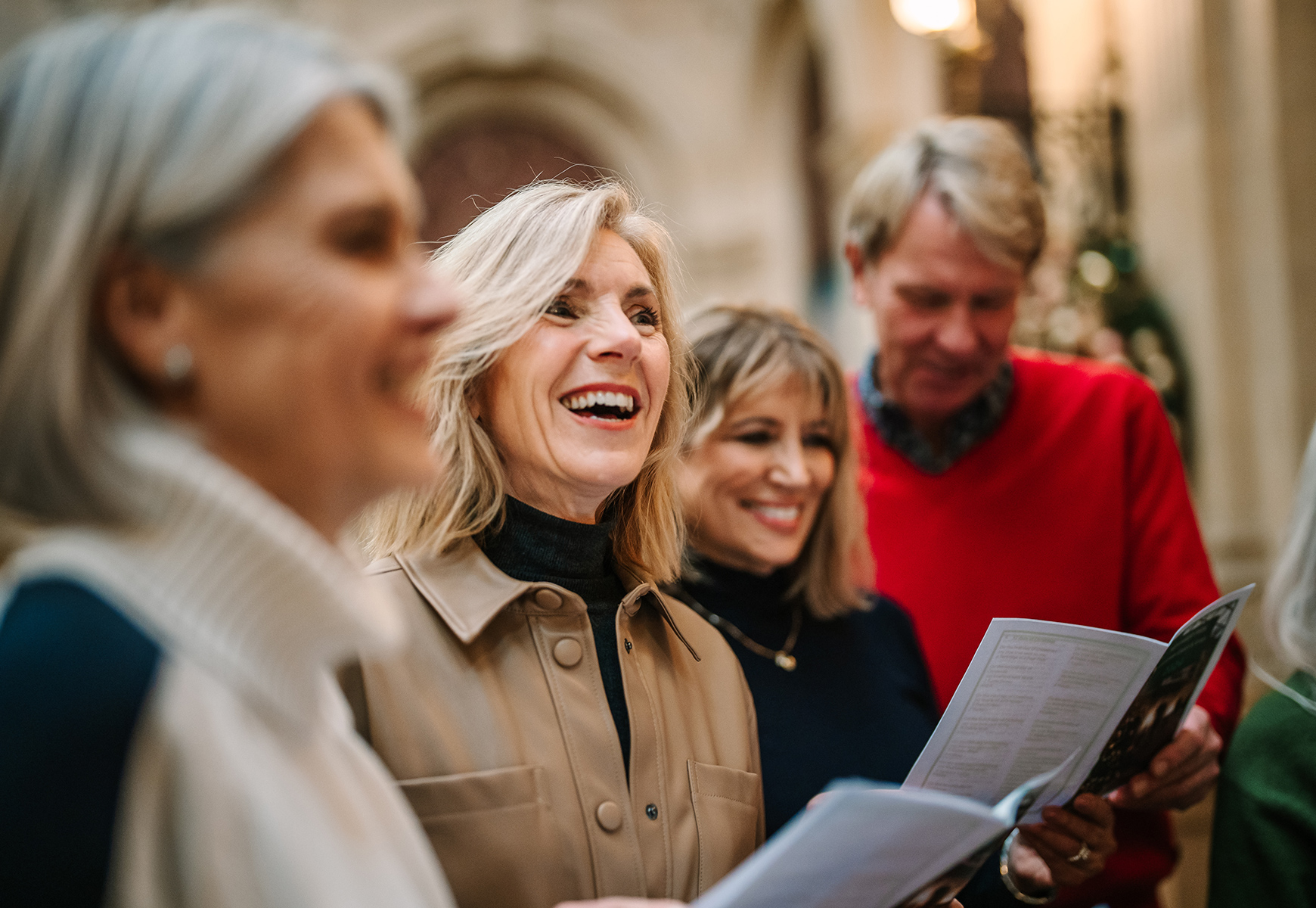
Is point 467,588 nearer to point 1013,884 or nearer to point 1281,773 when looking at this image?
point 1013,884

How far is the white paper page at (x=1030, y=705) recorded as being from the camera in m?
1.25

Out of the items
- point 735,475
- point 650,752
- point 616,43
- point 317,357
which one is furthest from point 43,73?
point 616,43

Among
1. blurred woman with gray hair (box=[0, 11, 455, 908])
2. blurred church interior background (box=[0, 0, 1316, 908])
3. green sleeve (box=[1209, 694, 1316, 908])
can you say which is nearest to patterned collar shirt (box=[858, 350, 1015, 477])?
blurred church interior background (box=[0, 0, 1316, 908])

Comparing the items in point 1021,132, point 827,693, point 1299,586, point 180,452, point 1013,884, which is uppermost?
point 1021,132

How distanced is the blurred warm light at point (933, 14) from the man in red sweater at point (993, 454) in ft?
9.06

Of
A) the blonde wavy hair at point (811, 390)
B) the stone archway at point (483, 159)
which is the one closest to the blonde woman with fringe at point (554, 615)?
the blonde wavy hair at point (811, 390)

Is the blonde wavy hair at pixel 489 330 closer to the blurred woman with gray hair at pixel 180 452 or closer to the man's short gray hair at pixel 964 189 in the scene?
the blurred woman with gray hair at pixel 180 452

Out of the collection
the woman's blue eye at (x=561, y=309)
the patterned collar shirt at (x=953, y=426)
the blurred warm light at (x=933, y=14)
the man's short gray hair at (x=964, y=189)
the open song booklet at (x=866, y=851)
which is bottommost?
the open song booklet at (x=866, y=851)

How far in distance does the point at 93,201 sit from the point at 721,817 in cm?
98

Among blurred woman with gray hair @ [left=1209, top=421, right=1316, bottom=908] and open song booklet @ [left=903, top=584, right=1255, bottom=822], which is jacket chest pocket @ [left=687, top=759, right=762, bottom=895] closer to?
open song booklet @ [left=903, top=584, right=1255, bottom=822]

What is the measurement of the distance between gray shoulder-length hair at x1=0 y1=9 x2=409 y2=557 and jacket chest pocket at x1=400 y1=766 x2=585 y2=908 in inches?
22.5

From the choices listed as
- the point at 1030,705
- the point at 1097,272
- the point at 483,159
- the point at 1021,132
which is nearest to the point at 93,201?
the point at 1030,705

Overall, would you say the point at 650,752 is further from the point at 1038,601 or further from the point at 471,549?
the point at 1038,601

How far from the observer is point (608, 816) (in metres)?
1.22
